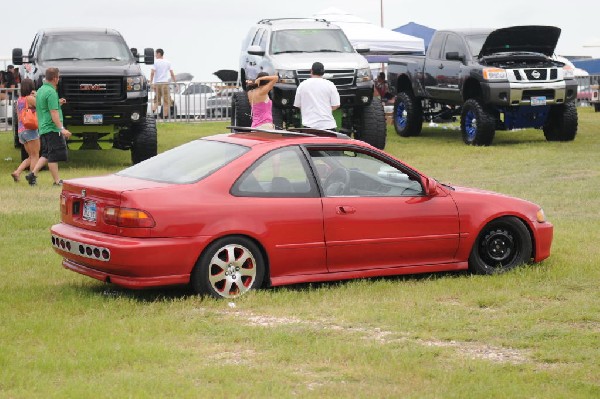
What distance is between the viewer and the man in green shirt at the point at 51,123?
57.4ft

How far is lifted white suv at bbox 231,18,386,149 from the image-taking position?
23109 mm

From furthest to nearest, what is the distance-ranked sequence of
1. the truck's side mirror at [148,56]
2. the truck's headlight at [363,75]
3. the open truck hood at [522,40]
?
the open truck hood at [522,40], the truck's headlight at [363,75], the truck's side mirror at [148,56]

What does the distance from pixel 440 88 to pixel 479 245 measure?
16.1 m

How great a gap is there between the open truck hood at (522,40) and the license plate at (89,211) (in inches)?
621

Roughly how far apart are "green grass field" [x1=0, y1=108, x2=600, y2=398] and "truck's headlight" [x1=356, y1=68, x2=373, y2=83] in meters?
11.1

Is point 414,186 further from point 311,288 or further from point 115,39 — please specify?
point 115,39

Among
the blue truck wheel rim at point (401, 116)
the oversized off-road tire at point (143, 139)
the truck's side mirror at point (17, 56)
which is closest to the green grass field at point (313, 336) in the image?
the oversized off-road tire at point (143, 139)

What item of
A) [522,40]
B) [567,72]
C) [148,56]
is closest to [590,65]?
[567,72]

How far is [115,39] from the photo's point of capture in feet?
75.0

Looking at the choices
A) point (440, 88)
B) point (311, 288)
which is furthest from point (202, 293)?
point (440, 88)

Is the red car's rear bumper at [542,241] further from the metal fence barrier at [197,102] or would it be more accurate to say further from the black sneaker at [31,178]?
the metal fence barrier at [197,102]

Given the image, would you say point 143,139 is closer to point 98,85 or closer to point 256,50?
point 98,85

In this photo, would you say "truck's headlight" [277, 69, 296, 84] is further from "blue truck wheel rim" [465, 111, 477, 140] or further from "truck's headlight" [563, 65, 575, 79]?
"truck's headlight" [563, 65, 575, 79]

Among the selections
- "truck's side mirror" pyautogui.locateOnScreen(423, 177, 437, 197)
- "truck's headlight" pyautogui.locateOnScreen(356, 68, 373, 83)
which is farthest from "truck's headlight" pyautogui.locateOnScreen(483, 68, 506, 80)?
"truck's side mirror" pyautogui.locateOnScreen(423, 177, 437, 197)
